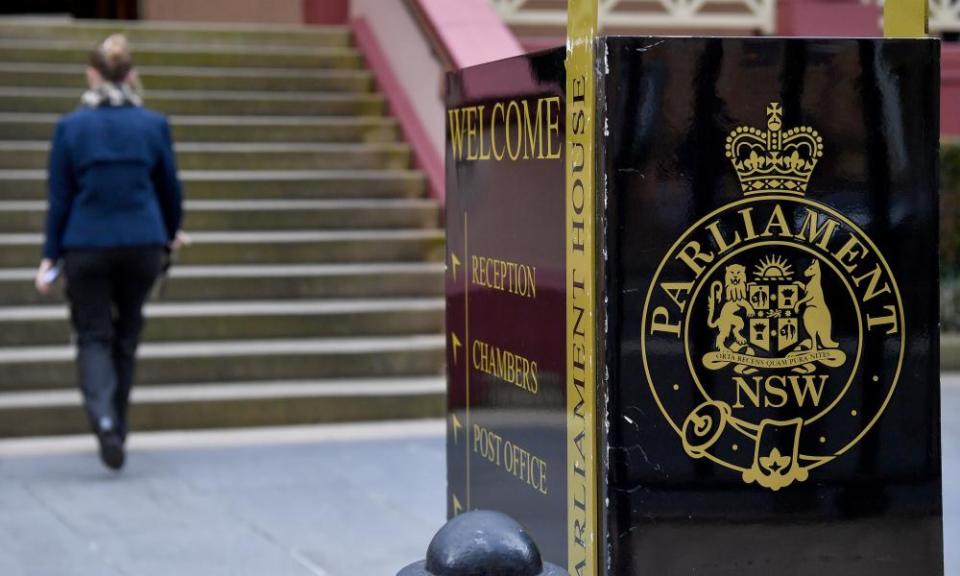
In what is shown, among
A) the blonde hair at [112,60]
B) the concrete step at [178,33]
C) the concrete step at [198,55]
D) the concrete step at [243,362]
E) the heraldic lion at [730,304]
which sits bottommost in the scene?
the concrete step at [243,362]

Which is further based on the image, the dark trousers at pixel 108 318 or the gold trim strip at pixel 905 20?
the dark trousers at pixel 108 318

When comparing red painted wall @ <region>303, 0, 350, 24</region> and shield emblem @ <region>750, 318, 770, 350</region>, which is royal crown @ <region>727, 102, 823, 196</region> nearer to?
shield emblem @ <region>750, 318, 770, 350</region>

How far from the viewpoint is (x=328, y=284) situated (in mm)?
9492

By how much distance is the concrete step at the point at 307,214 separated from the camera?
988 centimetres

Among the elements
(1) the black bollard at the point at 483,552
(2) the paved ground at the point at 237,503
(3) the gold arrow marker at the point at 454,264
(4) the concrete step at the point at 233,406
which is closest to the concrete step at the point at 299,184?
(4) the concrete step at the point at 233,406

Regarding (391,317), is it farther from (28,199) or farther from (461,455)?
(461,455)

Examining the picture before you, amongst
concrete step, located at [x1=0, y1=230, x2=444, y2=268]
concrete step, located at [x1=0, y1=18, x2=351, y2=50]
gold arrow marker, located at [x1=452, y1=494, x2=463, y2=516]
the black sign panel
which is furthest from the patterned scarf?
concrete step, located at [x1=0, y1=18, x2=351, y2=50]

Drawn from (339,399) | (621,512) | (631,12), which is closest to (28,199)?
(339,399)

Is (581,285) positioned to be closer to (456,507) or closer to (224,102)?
(456,507)

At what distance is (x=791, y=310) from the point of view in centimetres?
322

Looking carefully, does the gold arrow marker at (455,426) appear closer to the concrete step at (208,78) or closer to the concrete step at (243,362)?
the concrete step at (243,362)

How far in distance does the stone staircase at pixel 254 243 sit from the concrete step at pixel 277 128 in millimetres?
13

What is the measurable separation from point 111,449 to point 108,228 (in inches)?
37.2

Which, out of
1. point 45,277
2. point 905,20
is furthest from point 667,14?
point 905,20
